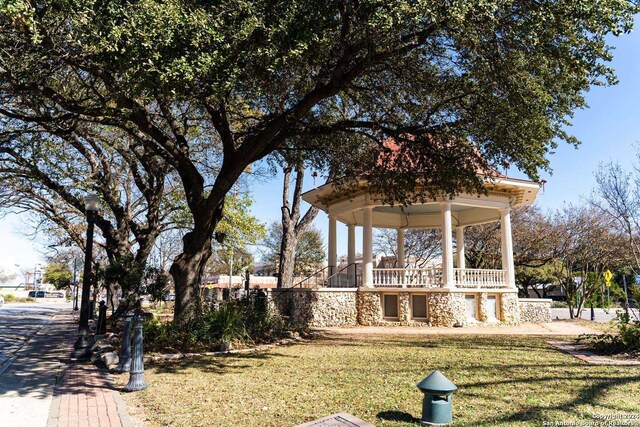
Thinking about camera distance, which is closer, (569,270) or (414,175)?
(414,175)

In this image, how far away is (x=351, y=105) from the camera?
15.2 meters

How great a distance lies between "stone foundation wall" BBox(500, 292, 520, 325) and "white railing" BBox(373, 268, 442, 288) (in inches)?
106

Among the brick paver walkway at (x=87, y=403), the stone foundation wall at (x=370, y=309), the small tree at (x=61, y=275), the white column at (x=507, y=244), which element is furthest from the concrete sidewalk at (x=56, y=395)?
the small tree at (x=61, y=275)

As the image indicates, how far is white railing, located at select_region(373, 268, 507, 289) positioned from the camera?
19312 mm

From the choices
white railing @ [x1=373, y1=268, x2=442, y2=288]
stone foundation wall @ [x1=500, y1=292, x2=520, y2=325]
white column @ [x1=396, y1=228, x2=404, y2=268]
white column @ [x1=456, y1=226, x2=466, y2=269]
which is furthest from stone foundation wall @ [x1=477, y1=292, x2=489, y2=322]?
white column @ [x1=396, y1=228, x2=404, y2=268]

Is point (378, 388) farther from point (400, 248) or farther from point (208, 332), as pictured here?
point (400, 248)

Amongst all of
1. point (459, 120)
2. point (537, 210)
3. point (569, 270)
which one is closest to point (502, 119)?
point (459, 120)

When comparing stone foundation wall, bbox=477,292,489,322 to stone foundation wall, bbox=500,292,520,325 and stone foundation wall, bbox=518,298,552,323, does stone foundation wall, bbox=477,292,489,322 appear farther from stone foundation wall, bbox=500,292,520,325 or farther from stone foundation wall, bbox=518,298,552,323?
stone foundation wall, bbox=518,298,552,323

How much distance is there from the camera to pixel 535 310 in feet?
67.3

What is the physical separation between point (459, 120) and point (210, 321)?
317 inches

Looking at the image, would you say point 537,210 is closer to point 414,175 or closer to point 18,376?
point 414,175

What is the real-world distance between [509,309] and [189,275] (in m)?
13.3

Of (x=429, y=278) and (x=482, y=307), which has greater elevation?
(x=429, y=278)

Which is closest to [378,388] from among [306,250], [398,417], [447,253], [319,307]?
[398,417]
